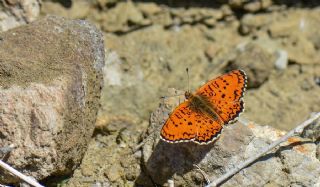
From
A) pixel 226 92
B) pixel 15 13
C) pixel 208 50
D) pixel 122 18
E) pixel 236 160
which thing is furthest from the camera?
pixel 208 50

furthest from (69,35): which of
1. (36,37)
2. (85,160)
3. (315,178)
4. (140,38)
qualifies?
(315,178)

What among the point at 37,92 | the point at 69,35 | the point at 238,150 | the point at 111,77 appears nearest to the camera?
the point at 37,92

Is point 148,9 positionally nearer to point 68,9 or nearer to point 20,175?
point 68,9

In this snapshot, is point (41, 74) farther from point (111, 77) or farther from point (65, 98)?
point (111, 77)

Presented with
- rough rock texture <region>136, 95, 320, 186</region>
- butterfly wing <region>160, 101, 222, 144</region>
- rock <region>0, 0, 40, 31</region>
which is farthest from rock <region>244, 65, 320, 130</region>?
rock <region>0, 0, 40, 31</region>

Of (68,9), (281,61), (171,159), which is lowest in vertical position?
(171,159)

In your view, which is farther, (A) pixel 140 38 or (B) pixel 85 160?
(A) pixel 140 38

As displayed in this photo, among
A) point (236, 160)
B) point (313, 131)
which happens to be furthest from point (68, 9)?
point (313, 131)
